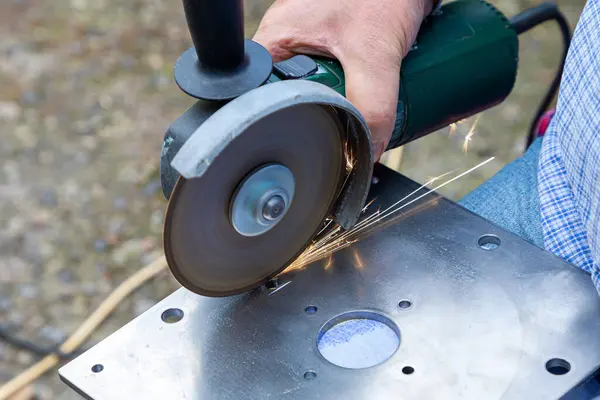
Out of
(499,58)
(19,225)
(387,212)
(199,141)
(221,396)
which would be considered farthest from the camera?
(19,225)

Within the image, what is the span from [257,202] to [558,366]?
412 mm

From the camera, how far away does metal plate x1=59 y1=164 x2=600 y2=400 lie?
103 centimetres

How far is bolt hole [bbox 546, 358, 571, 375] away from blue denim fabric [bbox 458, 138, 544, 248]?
314 mm

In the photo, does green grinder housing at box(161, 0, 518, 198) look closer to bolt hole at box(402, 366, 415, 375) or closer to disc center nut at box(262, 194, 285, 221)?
disc center nut at box(262, 194, 285, 221)

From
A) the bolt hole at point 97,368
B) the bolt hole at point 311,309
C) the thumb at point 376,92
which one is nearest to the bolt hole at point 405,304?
the bolt hole at point 311,309

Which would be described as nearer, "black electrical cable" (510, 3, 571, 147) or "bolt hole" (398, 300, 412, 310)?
"bolt hole" (398, 300, 412, 310)

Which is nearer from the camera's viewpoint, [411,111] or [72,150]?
[411,111]

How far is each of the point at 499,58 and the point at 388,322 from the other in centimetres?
55

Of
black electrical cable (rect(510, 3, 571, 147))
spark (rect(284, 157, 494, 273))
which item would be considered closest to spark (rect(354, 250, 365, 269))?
spark (rect(284, 157, 494, 273))

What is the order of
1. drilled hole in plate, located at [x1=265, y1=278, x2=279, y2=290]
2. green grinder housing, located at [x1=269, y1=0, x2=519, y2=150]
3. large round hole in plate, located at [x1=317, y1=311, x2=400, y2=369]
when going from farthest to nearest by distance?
green grinder housing, located at [x1=269, y1=0, x2=519, y2=150] → drilled hole in plate, located at [x1=265, y1=278, x2=279, y2=290] → large round hole in plate, located at [x1=317, y1=311, x2=400, y2=369]

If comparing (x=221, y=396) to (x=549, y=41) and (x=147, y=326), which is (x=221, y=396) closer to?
(x=147, y=326)

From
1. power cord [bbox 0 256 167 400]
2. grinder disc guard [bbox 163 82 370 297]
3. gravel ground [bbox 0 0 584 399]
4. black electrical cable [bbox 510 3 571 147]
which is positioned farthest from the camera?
gravel ground [bbox 0 0 584 399]

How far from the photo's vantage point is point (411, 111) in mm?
1334

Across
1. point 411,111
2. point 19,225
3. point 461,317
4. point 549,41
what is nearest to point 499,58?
point 411,111
